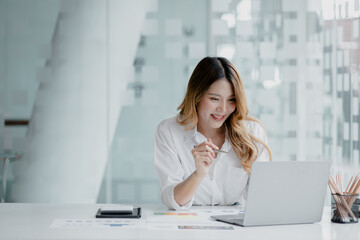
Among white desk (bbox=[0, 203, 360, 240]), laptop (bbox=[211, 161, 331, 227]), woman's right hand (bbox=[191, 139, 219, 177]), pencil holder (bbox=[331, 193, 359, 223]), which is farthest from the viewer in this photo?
woman's right hand (bbox=[191, 139, 219, 177])

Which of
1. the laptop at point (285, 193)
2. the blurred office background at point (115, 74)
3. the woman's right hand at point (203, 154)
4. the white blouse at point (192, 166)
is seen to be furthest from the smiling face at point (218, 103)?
the blurred office background at point (115, 74)

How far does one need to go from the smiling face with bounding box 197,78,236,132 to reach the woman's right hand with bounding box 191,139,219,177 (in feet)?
1.33

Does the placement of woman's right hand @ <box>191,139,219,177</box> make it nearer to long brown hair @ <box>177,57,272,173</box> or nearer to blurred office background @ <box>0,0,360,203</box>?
long brown hair @ <box>177,57,272,173</box>

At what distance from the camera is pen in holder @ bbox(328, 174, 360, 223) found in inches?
86.2

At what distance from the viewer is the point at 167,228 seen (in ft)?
6.69

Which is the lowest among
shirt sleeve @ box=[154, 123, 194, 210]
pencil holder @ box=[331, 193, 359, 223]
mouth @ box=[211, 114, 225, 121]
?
pencil holder @ box=[331, 193, 359, 223]

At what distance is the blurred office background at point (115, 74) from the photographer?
456 cm

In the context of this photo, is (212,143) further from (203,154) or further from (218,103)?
(203,154)

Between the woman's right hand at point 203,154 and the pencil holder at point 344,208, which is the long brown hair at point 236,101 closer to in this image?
the woman's right hand at point 203,154

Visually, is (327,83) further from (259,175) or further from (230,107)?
(259,175)

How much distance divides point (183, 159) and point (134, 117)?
6.13 ft

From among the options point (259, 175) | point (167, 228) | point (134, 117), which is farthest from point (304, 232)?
point (134, 117)

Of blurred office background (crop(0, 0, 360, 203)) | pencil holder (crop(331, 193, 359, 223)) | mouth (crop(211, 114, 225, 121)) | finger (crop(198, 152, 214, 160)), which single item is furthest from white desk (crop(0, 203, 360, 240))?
blurred office background (crop(0, 0, 360, 203))

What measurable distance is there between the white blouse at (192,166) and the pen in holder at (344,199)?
64 centimetres
